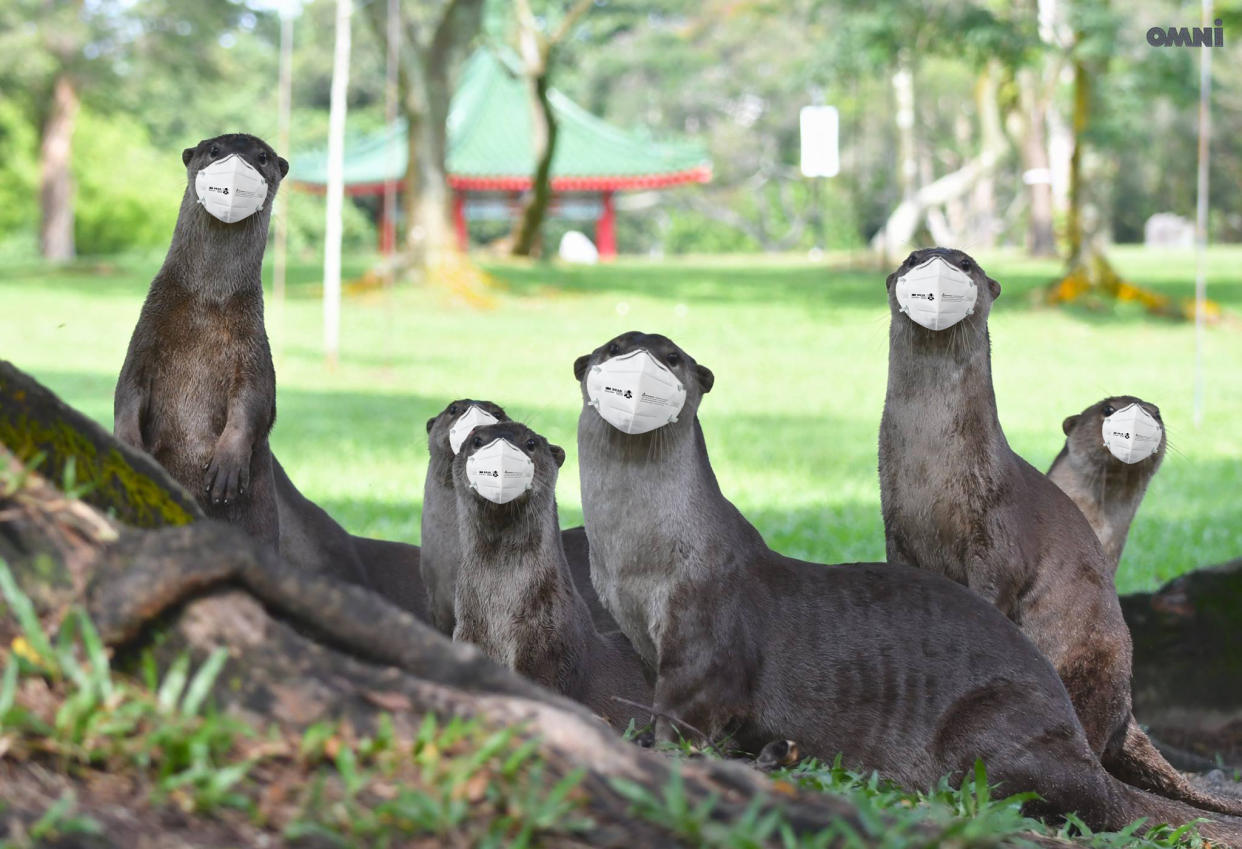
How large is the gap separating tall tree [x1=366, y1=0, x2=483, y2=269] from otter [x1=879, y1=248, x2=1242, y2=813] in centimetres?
1973

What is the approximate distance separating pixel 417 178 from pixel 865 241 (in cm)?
3603

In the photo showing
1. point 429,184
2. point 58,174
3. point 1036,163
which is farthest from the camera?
point 1036,163

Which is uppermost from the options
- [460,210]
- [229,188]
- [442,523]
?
[460,210]

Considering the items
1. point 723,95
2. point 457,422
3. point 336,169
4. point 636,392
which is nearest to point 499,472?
point 636,392

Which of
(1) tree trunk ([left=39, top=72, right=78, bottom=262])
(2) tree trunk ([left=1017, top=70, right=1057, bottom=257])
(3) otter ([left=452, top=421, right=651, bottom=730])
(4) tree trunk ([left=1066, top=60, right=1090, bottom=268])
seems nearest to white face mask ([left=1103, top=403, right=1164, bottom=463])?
(3) otter ([left=452, top=421, right=651, bottom=730])

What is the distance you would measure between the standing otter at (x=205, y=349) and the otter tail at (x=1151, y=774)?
2847mm

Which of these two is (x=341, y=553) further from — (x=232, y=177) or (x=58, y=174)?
(x=58, y=174)

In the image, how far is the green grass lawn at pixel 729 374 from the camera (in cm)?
1060

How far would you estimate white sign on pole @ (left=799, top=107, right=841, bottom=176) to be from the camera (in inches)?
1259

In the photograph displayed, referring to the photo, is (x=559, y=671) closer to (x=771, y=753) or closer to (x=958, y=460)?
(x=771, y=753)

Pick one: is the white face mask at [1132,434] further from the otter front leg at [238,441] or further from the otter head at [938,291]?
the otter front leg at [238,441]

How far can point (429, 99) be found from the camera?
931 inches

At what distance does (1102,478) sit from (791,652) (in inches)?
67.5

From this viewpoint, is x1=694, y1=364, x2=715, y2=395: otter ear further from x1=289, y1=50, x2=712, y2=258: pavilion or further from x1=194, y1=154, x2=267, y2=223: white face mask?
x1=289, y1=50, x2=712, y2=258: pavilion
